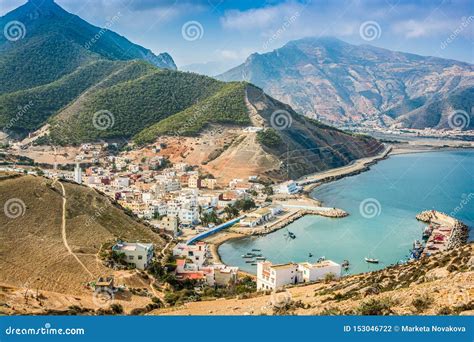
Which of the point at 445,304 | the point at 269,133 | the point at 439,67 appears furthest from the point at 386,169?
the point at 439,67

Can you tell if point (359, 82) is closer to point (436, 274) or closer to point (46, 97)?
point (46, 97)

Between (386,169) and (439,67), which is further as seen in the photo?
(439,67)

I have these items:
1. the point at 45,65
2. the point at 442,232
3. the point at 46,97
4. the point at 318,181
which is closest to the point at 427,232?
the point at 442,232

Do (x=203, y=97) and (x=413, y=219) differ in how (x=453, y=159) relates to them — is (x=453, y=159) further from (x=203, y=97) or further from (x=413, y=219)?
(x=413, y=219)

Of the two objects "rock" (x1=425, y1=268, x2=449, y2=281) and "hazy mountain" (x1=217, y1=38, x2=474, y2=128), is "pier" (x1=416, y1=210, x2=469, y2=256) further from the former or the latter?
"hazy mountain" (x1=217, y1=38, x2=474, y2=128)

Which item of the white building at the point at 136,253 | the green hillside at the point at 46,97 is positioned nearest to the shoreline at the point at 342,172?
the white building at the point at 136,253

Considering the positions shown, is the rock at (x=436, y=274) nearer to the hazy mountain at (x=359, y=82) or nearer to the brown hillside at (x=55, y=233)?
the brown hillside at (x=55, y=233)
